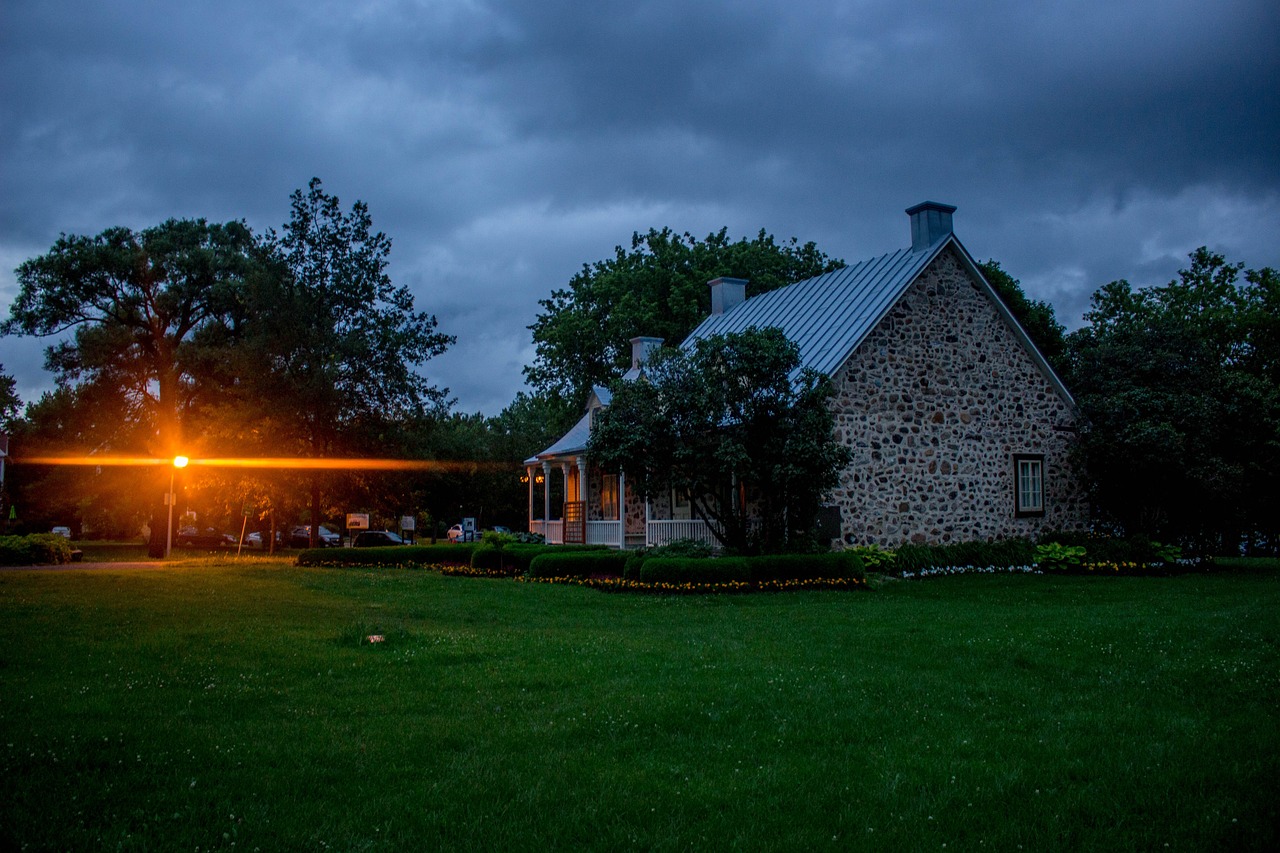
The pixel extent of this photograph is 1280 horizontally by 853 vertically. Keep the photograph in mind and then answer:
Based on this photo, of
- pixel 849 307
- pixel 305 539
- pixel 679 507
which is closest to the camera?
pixel 849 307

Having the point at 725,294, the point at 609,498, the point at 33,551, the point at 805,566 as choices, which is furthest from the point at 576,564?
the point at 33,551

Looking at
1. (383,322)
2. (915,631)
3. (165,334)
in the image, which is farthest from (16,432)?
(915,631)

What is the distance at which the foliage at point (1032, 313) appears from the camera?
37750 millimetres

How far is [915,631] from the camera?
11.8 metres

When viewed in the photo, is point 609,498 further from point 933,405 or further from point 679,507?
point 933,405

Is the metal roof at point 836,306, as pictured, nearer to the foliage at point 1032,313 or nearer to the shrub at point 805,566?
the shrub at point 805,566

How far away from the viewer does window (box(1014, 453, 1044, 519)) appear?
2409 cm

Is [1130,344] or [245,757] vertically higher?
Result: [1130,344]

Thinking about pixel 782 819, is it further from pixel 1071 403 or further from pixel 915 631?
pixel 1071 403

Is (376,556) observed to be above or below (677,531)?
below

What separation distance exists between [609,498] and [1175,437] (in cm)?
1586

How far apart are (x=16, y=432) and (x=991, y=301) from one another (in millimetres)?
45838

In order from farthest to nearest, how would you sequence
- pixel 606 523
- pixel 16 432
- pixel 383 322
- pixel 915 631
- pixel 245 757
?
pixel 16 432
pixel 383 322
pixel 606 523
pixel 915 631
pixel 245 757

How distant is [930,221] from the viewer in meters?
24.0
